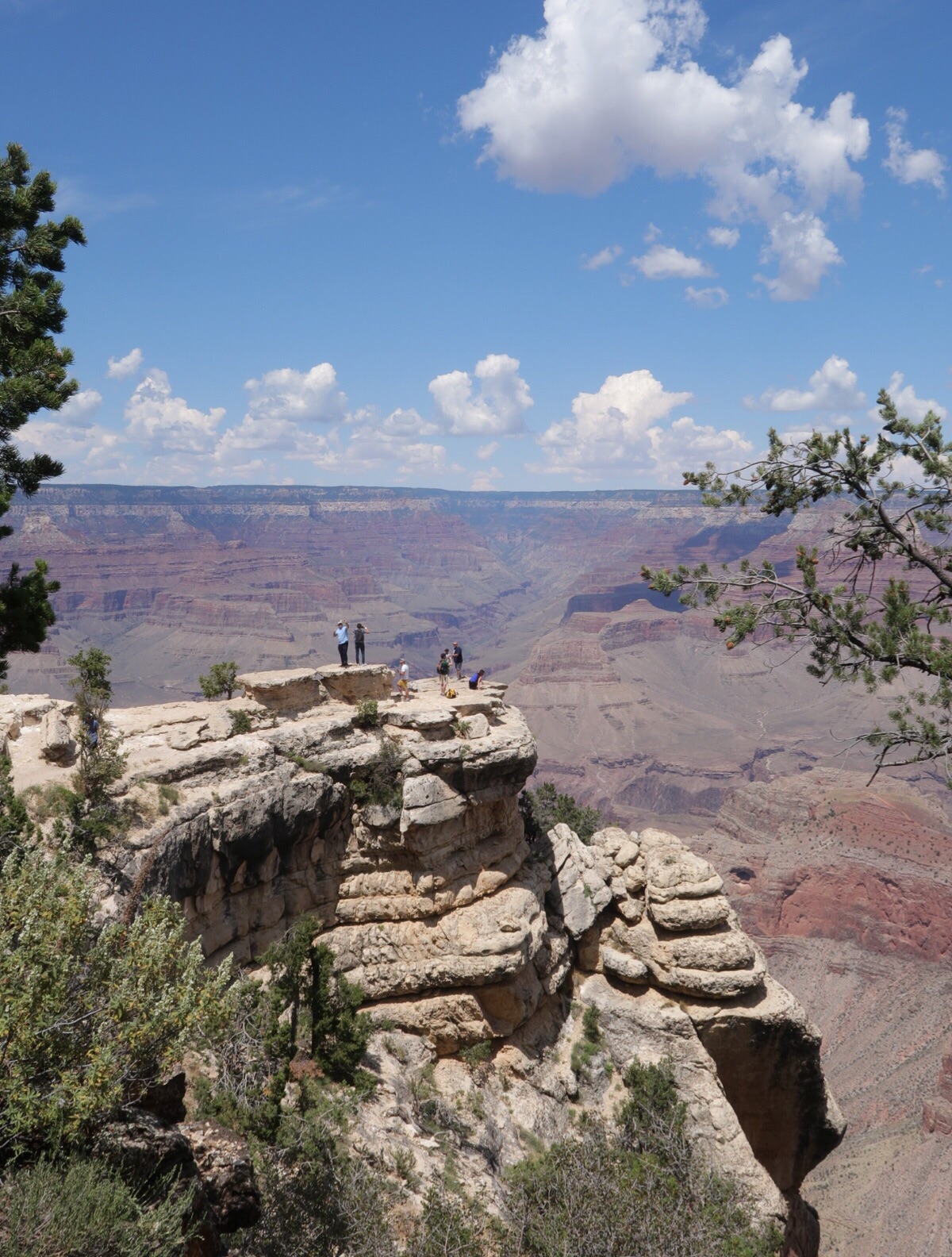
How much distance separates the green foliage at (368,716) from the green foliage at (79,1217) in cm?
1511

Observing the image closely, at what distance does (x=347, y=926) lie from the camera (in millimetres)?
23047

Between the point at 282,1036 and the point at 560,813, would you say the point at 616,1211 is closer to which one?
the point at 282,1036

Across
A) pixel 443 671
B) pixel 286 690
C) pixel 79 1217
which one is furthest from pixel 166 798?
pixel 443 671

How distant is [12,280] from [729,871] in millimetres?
86662

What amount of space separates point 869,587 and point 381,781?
14.8m

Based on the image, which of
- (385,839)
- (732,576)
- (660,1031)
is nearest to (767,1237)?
(660,1031)

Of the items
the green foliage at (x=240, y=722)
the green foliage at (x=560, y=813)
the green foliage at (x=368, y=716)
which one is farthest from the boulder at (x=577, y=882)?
the green foliage at (x=240, y=722)

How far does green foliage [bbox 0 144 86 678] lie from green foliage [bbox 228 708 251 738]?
7482mm

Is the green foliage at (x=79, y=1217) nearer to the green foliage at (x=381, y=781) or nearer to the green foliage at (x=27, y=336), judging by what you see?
the green foliage at (x=27, y=336)

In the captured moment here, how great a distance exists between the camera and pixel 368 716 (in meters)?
24.6

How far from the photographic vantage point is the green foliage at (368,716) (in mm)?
24500

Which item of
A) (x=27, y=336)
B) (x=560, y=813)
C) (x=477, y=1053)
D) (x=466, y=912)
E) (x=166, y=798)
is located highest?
(x=27, y=336)

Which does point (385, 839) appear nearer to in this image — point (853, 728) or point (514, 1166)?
point (514, 1166)

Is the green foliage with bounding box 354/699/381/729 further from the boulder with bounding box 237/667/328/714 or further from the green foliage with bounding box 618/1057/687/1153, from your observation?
the green foliage with bounding box 618/1057/687/1153
